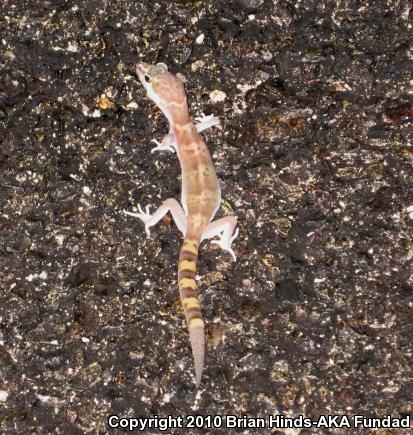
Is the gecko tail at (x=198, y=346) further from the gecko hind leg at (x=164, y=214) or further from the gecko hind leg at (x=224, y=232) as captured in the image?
the gecko hind leg at (x=164, y=214)

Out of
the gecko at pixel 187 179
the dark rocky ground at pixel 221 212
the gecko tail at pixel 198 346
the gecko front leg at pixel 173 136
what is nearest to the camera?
the gecko tail at pixel 198 346

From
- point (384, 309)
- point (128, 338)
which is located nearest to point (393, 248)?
point (384, 309)

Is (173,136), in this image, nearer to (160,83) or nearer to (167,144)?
(167,144)

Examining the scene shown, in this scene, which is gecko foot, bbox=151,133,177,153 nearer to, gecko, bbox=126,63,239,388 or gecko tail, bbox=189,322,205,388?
gecko, bbox=126,63,239,388

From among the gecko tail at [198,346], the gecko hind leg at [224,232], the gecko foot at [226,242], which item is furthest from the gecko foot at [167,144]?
the gecko tail at [198,346]

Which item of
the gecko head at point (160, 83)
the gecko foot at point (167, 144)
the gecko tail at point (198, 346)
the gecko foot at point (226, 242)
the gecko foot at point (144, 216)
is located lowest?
the gecko tail at point (198, 346)

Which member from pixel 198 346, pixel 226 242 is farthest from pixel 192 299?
pixel 226 242

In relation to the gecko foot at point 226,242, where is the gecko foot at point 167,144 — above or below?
above
